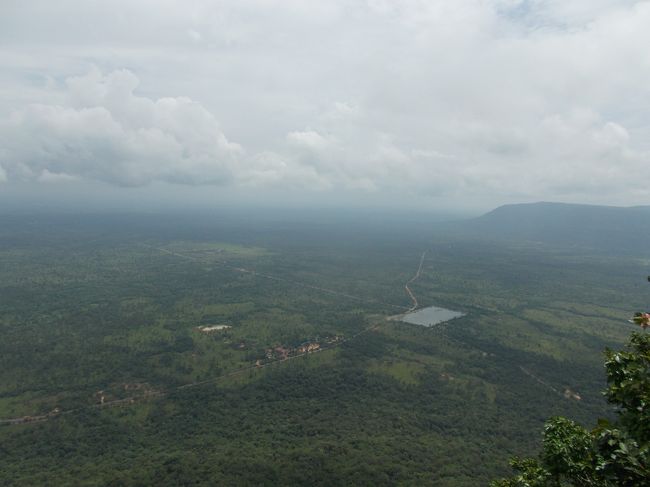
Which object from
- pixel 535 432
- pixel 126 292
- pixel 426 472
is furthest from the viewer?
pixel 126 292

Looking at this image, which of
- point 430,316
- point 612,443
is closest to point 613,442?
point 612,443

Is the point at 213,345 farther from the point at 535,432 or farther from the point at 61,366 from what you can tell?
the point at 535,432

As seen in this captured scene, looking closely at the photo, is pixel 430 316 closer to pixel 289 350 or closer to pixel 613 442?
pixel 289 350

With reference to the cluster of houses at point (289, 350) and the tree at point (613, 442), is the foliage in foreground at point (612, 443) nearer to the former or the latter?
the tree at point (613, 442)

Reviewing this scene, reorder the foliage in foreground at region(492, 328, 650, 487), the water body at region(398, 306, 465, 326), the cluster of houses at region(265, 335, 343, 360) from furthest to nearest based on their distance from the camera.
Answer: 1. the water body at region(398, 306, 465, 326)
2. the cluster of houses at region(265, 335, 343, 360)
3. the foliage in foreground at region(492, 328, 650, 487)

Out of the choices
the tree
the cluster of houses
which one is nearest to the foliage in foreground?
the tree

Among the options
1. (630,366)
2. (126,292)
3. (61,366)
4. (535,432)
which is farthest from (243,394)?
(126,292)

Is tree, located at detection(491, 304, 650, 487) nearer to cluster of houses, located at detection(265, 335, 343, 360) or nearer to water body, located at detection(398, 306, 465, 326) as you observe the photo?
cluster of houses, located at detection(265, 335, 343, 360)
